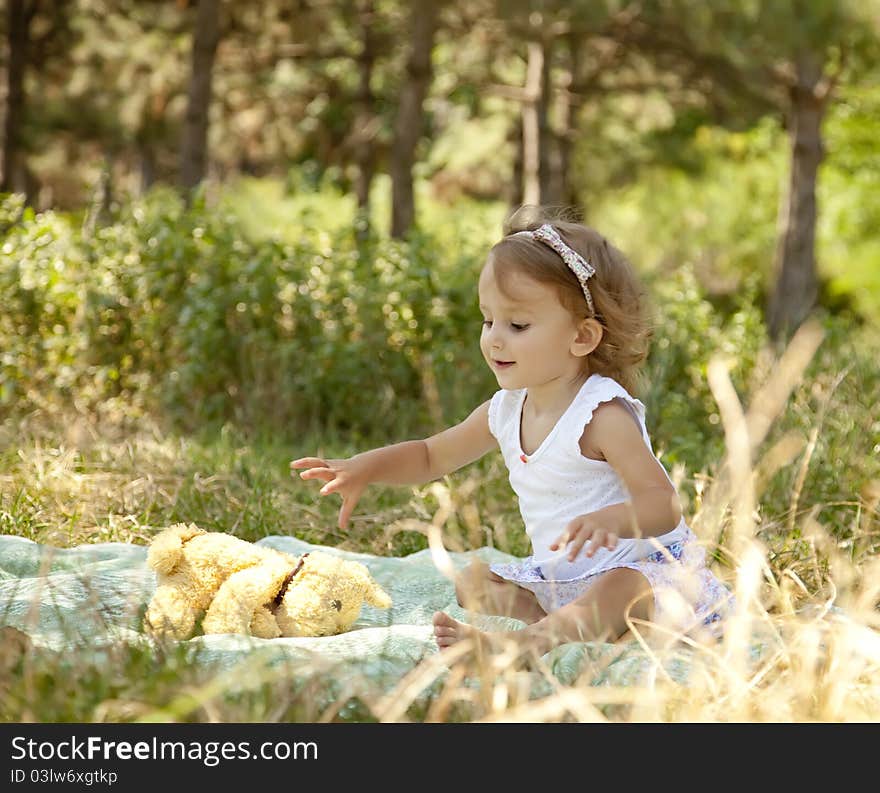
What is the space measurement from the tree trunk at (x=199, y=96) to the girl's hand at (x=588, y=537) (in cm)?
938

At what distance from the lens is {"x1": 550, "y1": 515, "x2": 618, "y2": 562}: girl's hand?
2426mm

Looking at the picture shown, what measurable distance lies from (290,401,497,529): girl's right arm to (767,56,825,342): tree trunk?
8.42 m

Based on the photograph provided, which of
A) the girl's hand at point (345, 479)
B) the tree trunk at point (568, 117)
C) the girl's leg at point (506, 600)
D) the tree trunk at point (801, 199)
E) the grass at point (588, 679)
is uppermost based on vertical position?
the tree trunk at point (568, 117)

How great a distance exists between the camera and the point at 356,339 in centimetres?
617

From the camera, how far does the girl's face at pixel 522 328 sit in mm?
2963

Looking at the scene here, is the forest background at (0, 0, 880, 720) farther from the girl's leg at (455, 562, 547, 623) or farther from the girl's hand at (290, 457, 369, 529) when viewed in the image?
the girl's hand at (290, 457, 369, 529)

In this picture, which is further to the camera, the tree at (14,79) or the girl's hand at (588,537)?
the tree at (14,79)

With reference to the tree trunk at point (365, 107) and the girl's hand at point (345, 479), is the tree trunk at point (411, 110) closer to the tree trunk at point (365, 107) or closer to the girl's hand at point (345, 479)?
the tree trunk at point (365, 107)

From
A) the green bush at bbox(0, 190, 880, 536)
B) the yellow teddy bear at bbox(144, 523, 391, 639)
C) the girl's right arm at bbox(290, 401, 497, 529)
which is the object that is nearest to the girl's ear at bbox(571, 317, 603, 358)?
the girl's right arm at bbox(290, 401, 497, 529)

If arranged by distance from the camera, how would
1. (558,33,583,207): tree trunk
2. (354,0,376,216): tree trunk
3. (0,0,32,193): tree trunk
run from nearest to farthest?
1. (0,0,32,193): tree trunk
2. (354,0,376,216): tree trunk
3. (558,33,583,207): tree trunk

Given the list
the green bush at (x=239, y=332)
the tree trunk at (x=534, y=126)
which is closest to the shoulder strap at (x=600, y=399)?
the green bush at (x=239, y=332)

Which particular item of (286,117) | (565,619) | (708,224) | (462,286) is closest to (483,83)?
(708,224)

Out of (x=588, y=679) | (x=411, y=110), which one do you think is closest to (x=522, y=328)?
(x=588, y=679)
